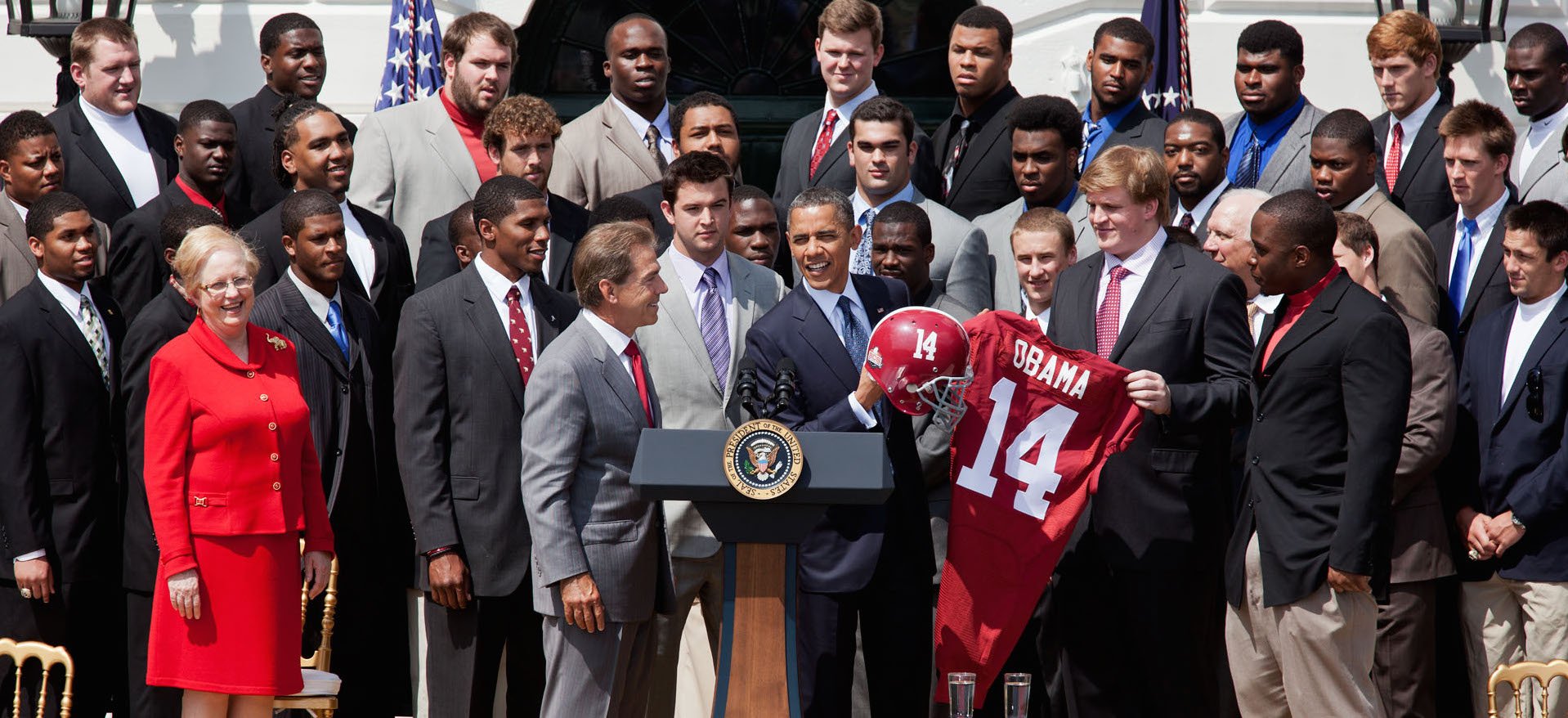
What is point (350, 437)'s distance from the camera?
7418 mm

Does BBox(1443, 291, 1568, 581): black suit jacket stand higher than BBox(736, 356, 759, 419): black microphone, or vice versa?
BBox(736, 356, 759, 419): black microphone

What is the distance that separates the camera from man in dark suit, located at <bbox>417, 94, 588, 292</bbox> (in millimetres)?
8094

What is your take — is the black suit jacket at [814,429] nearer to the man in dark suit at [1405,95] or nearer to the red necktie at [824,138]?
the red necktie at [824,138]

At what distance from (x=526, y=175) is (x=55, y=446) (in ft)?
7.47

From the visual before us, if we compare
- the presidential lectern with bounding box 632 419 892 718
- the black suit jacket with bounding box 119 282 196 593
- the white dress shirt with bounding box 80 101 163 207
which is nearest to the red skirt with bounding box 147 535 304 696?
the black suit jacket with bounding box 119 282 196 593

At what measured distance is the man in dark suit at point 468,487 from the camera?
22.5ft

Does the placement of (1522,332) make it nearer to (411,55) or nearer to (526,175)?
(526,175)

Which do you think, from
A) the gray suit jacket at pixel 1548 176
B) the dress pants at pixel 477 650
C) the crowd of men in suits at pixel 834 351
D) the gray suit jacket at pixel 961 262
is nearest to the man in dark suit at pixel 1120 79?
the crowd of men in suits at pixel 834 351

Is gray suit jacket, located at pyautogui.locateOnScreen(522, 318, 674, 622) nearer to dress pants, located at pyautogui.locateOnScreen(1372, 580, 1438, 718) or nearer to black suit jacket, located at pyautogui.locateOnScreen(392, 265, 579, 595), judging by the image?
black suit jacket, located at pyautogui.locateOnScreen(392, 265, 579, 595)

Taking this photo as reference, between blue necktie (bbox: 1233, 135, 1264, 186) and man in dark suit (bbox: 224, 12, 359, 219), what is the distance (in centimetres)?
441

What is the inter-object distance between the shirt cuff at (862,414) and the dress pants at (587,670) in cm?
104

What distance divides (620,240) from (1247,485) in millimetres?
2467

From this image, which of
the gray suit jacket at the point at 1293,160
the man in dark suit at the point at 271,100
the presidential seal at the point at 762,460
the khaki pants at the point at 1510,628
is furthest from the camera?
the man in dark suit at the point at 271,100

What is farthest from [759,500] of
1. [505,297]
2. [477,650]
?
[505,297]
